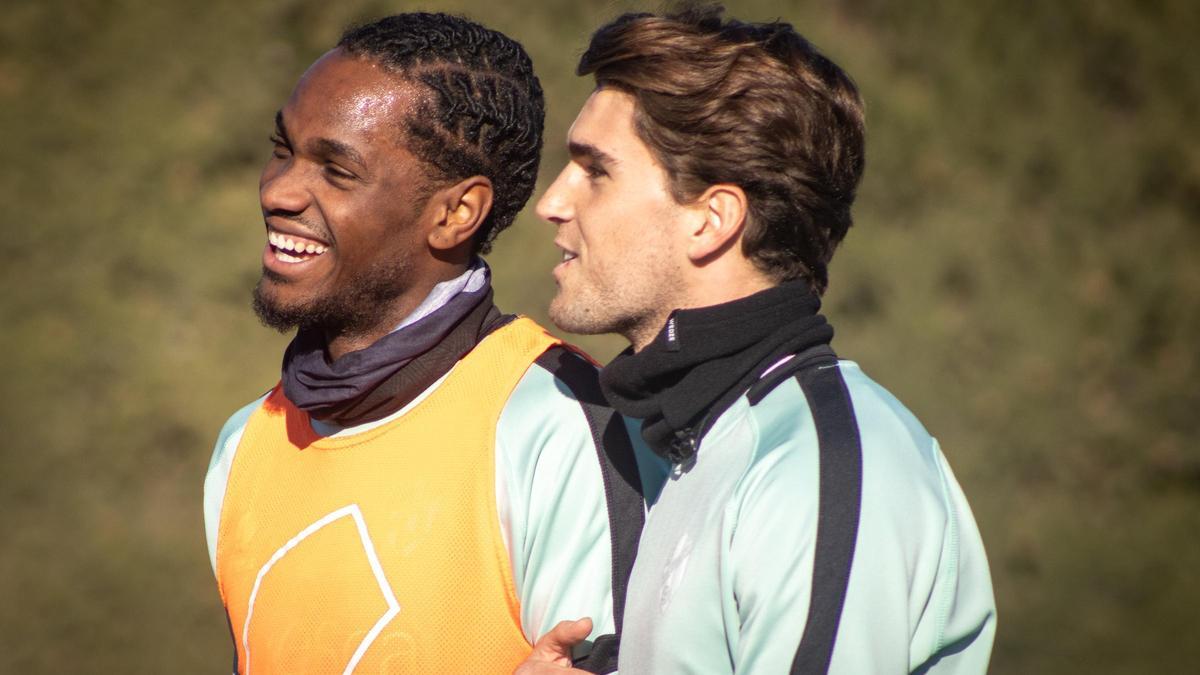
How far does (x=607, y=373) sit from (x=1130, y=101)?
12.9ft

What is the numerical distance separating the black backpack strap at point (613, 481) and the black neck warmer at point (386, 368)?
14 centimetres

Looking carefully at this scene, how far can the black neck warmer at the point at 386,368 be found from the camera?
6.54ft

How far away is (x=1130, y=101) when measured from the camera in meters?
4.98

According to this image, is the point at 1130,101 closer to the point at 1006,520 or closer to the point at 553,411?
the point at 1006,520

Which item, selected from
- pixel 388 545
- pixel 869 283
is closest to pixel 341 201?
pixel 388 545

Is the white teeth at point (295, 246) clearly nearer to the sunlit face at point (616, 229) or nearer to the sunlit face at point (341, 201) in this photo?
the sunlit face at point (341, 201)

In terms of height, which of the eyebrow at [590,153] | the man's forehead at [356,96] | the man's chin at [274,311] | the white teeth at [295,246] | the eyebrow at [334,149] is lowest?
the man's chin at [274,311]

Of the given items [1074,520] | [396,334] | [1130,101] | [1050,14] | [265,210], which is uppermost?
[1050,14]

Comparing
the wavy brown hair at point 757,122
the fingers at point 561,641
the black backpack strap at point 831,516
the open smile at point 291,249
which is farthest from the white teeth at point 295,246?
the black backpack strap at point 831,516

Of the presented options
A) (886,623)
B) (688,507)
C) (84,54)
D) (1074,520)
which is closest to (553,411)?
(688,507)

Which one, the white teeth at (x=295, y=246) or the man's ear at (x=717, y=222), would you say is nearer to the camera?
the man's ear at (x=717, y=222)

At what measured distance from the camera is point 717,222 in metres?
1.77

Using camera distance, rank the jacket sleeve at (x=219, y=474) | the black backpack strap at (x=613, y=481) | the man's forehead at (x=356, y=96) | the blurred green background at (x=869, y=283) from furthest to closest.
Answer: the blurred green background at (x=869, y=283)
the jacket sleeve at (x=219, y=474)
the man's forehead at (x=356, y=96)
the black backpack strap at (x=613, y=481)

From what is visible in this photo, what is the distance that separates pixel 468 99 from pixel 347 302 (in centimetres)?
38
